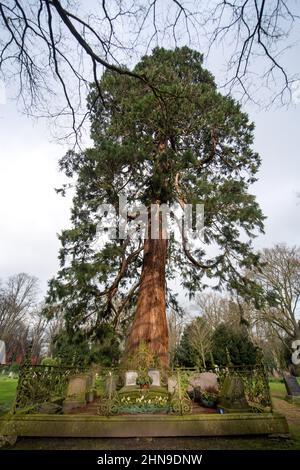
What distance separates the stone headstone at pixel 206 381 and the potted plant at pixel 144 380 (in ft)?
5.50

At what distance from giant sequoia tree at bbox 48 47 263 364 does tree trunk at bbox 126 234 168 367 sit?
3 centimetres

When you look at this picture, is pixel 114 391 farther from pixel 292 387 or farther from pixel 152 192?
pixel 292 387

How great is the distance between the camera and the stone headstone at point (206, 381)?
7.73 meters

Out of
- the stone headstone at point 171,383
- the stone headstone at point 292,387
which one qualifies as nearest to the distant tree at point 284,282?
the stone headstone at point 292,387

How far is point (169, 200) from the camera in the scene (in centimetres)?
1020

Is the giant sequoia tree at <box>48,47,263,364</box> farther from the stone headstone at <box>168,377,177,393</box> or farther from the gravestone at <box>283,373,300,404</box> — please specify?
the gravestone at <box>283,373,300,404</box>

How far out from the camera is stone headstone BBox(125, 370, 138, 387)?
23.7 ft

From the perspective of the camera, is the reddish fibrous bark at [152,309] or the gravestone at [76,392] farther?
the reddish fibrous bark at [152,309]

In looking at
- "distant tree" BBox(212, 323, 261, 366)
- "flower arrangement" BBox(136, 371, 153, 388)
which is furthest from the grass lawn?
"distant tree" BBox(212, 323, 261, 366)

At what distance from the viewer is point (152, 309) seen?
353 inches

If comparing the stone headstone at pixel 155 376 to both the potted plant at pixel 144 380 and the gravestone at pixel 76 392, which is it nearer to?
the potted plant at pixel 144 380
